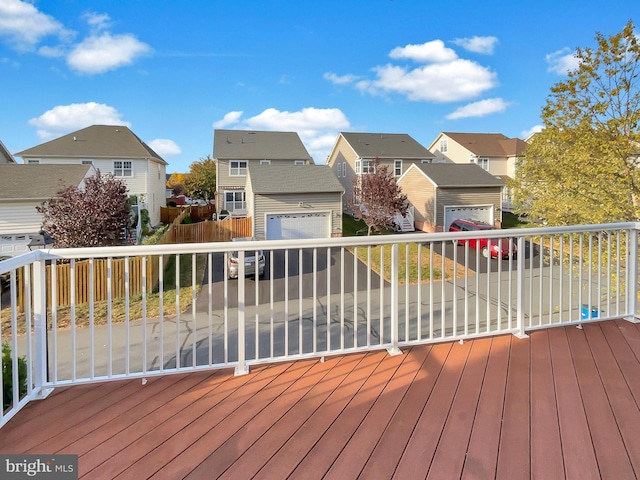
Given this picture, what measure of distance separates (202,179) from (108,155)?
10318 mm

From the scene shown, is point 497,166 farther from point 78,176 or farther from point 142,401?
point 142,401

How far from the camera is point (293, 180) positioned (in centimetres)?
1784

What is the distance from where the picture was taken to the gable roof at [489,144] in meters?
28.9

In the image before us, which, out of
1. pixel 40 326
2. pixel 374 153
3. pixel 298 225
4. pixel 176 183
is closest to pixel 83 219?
pixel 40 326

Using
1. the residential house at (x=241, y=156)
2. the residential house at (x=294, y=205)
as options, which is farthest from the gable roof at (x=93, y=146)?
the residential house at (x=294, y=205)

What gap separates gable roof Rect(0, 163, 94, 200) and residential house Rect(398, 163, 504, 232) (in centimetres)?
1648

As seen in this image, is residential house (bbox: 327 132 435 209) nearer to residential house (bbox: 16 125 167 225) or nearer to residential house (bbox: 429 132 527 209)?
residential house (bbox: 429 132 527 209)

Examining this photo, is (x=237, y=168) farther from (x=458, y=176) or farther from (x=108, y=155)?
(x=458, y=176)

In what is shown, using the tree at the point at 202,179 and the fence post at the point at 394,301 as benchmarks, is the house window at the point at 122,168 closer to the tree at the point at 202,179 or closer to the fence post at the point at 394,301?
the tree at the point at 202,179

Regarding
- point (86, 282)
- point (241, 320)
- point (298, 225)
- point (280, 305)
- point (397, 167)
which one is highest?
point (397, 167)

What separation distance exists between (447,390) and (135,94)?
18.2 meters

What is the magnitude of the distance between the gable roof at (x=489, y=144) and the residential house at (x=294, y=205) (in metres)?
16.6

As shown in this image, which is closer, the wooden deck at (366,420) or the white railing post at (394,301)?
the wooden deck at (366,420)

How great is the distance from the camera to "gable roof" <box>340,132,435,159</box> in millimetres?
25172
